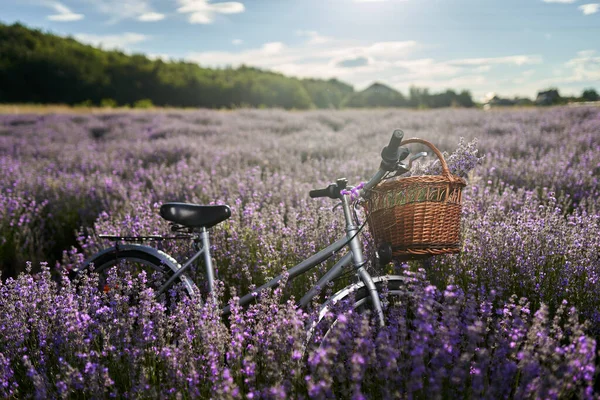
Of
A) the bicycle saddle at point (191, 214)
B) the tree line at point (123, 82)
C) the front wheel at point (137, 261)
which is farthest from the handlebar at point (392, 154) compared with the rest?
the tree line at point (123, 82)

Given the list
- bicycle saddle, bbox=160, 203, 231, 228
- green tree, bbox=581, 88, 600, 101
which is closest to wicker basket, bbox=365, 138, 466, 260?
bicycle saddle, bbox=160, 203, 231, 228

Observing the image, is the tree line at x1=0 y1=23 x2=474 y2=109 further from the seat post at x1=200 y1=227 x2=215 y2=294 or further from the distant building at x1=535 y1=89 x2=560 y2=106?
the seat post at x1=200 y1=227 x2=215 y2=294

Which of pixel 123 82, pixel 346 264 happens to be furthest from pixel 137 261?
pixel 123 82

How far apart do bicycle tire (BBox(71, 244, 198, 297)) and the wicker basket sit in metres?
1.37

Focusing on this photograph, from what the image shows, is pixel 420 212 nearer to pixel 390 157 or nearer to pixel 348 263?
pixel 390 157

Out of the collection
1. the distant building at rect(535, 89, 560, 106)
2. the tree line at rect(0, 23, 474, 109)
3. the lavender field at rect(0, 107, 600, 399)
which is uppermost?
the tree line at rect(0, 23, 474, 109)

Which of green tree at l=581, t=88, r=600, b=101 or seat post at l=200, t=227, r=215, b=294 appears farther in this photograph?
green tree at l=581, t=88, r=600, b=101

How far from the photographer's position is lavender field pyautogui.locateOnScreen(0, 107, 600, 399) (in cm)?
178

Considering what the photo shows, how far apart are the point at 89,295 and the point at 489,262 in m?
2.56

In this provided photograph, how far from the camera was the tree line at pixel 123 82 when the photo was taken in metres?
39.4

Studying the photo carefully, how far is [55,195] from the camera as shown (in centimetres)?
599

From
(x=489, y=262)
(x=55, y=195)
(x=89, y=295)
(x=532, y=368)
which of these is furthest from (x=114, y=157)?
(x=532, y=368)

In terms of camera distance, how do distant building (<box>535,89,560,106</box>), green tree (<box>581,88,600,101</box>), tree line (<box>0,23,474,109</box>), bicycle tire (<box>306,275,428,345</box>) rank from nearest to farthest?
bicycle tire (<box>306,275,428,345</box>)
green tree (<box>581,88,600,101</box>)
distant building (<box>535,89,560,106</box>)
tree line (<box>0,23,474,109</box>)

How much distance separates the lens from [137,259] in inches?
128
